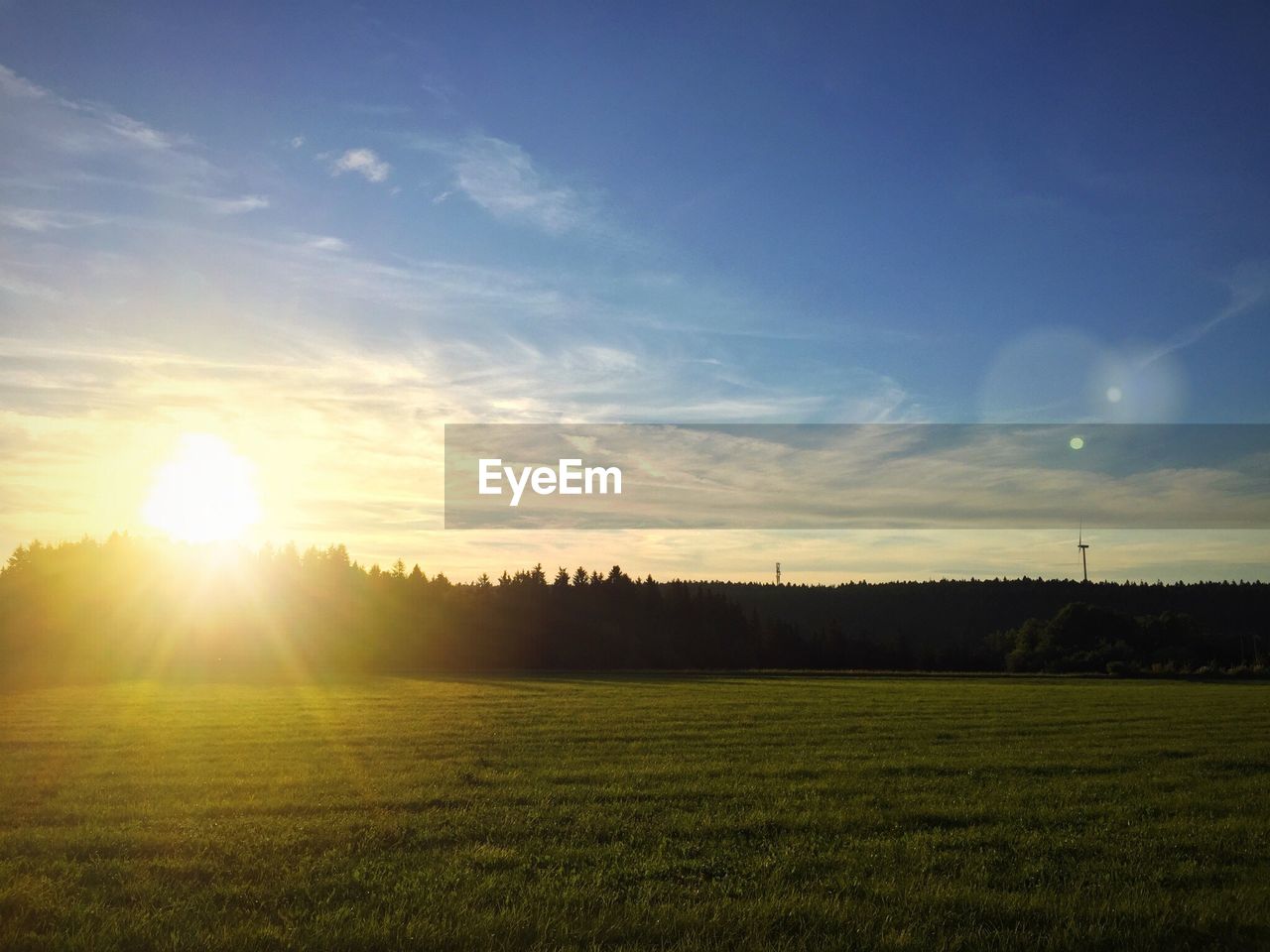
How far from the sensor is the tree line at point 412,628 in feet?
306

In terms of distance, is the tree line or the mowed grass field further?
the tree line

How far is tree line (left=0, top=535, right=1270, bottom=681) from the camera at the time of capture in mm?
93312

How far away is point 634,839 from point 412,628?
9811 centimetres

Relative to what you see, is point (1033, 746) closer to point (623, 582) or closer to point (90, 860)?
point (90, 860)

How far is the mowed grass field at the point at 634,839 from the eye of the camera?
9.15m

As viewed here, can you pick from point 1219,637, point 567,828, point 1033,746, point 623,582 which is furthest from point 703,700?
point 1219,637

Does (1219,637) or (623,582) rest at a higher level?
(623,582)

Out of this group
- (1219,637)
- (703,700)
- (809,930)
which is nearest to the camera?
(809,930)

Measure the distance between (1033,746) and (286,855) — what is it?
63.5ft

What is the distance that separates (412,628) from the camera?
107312mm

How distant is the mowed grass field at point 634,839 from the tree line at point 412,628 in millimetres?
58294

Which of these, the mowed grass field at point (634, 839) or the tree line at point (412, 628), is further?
the tree line at point (412, 628)

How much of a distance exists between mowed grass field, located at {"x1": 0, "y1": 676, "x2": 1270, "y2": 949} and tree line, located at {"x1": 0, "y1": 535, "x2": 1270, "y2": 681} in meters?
58.3

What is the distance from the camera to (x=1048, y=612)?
18900 cm
